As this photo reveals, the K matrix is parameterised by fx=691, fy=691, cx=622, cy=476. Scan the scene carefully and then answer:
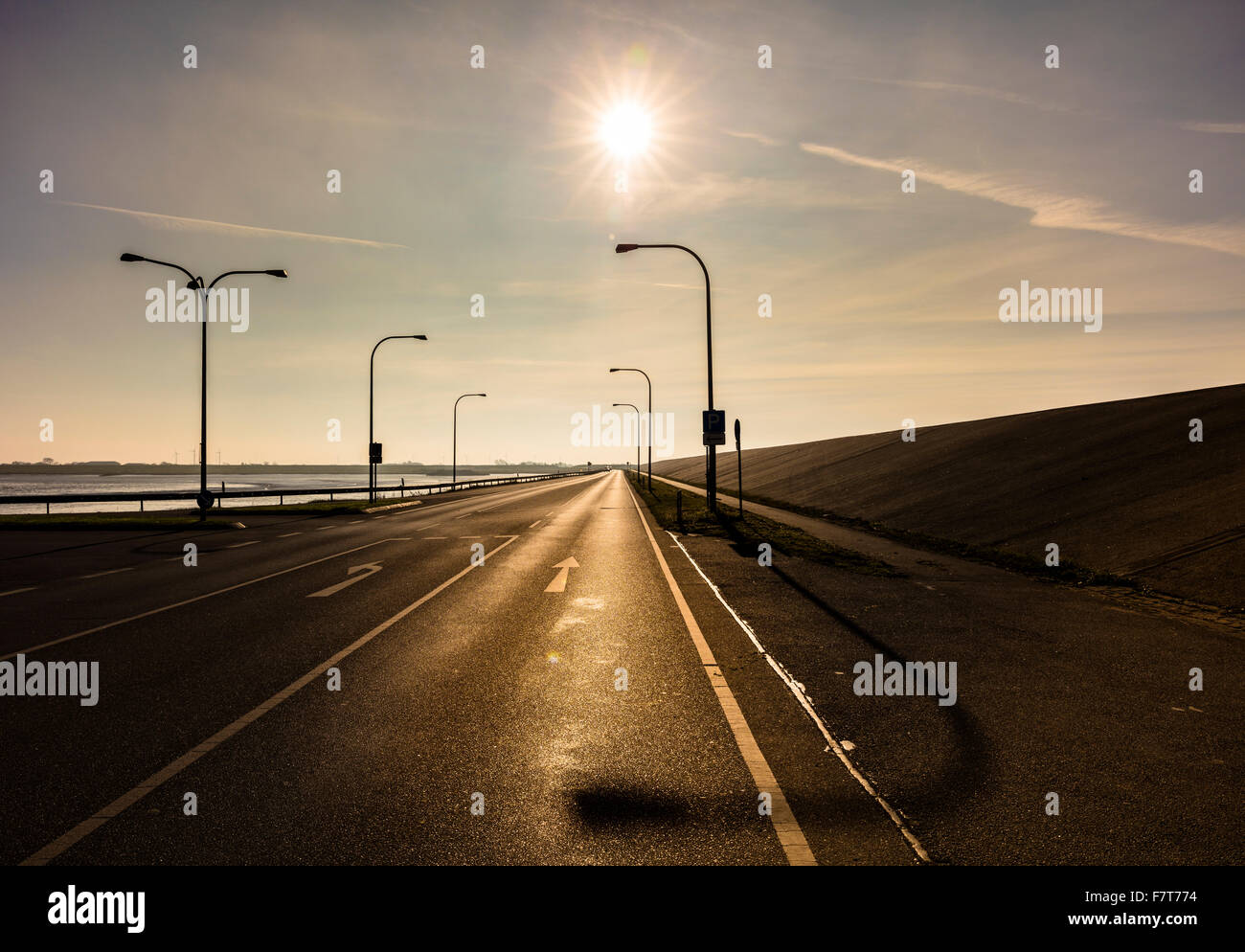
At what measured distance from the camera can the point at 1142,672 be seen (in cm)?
697

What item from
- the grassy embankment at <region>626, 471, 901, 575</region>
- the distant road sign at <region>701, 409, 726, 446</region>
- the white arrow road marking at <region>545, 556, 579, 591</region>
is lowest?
the white arrow road marking at <region>545, 556, 579, 591</region>

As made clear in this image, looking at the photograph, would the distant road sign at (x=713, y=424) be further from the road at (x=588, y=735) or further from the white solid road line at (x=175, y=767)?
the white solid road line at (x=175, y=767)

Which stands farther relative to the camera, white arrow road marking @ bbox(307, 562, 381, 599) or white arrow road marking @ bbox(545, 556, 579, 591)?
white arrow road marking @ bbox(545, 556, 579, 591)

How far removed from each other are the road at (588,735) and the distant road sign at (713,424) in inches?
532

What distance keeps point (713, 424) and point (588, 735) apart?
65.1 feet

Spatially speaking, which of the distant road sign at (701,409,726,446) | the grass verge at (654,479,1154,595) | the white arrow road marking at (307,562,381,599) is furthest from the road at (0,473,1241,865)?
the distant road sign at (701,409,726,446)

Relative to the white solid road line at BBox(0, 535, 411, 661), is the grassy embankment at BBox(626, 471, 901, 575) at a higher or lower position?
higher

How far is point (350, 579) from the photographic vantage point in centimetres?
1316

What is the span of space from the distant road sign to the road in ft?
44.4

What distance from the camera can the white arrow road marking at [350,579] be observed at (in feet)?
38.0

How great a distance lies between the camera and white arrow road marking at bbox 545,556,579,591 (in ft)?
41.2

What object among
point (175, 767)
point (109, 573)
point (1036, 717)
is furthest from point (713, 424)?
point (175, 767)

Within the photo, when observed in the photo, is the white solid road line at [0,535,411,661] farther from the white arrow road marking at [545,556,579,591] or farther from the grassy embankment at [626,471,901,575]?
the grassy embankment at [626,471,901,575]
